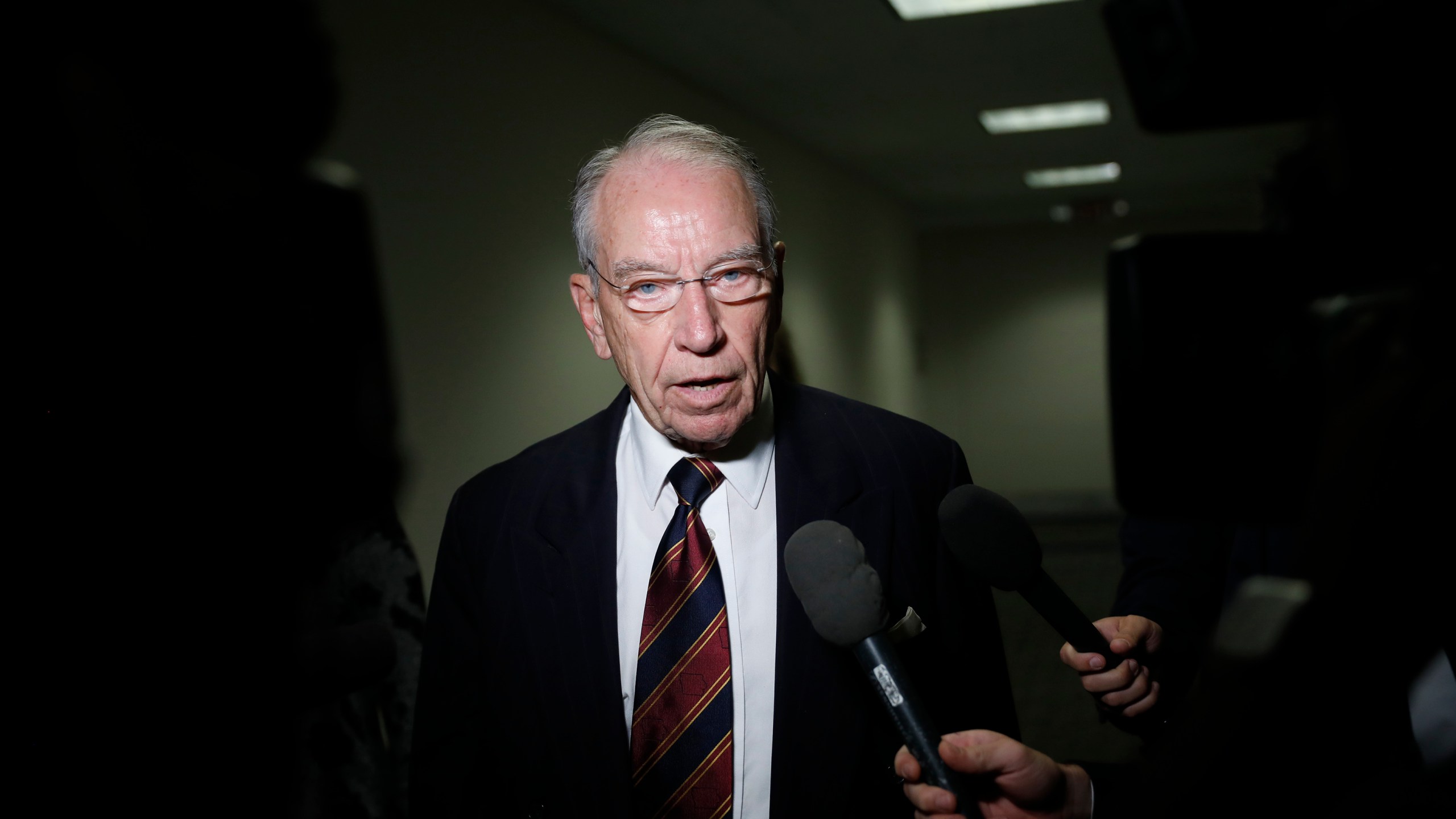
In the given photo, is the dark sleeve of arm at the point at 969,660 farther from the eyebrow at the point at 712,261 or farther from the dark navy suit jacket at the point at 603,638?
the eyebrow at the point at 712,261

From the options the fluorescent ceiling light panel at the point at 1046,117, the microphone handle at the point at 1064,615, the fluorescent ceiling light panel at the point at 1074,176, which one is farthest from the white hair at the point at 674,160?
the fluorescent ceiling light panel at the point at 1074,176

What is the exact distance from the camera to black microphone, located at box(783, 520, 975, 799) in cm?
59

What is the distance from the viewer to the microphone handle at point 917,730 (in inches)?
23.1

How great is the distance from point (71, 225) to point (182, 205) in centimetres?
6

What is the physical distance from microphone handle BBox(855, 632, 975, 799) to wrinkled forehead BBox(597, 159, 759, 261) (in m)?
0.57

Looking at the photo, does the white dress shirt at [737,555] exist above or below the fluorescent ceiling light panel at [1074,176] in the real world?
below

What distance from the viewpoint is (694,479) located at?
1.08 meters

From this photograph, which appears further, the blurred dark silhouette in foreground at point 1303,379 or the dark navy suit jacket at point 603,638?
the dark navy suit jacket at point 603,638

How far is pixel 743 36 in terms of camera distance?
3.29m

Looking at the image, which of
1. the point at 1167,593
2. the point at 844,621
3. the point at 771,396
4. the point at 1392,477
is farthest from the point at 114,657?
the point at 1167,593

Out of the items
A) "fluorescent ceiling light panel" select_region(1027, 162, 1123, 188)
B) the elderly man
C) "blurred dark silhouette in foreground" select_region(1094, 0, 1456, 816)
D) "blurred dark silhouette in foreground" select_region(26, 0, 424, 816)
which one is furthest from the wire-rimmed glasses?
"fluorescent ceiling light panel" select_region(1027, 162, 1123, 188)

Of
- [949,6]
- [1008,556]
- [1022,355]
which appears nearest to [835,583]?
[1008,556]

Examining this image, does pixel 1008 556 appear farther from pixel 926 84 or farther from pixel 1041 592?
pixel 926 84

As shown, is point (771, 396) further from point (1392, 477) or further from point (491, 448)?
point (491, 448)
